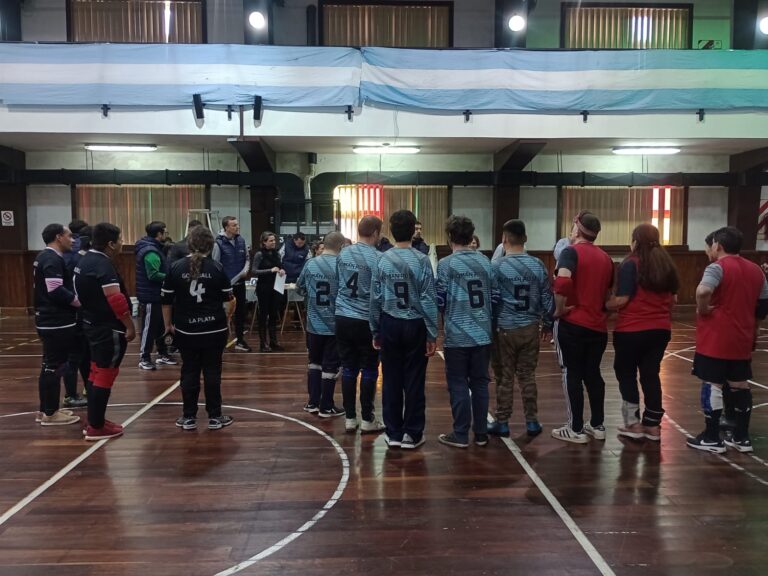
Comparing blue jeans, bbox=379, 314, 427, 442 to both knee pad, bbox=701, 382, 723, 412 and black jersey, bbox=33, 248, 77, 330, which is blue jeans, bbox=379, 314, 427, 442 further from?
black jersey, bbox=33, 248, 77, 330

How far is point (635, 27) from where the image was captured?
1196 cm

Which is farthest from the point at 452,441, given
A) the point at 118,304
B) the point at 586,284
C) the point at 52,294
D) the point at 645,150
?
the point at 645,150

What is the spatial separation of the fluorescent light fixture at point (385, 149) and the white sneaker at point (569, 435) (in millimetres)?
7930

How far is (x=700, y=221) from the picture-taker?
12.9m

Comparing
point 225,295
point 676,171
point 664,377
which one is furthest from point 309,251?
point 676,171

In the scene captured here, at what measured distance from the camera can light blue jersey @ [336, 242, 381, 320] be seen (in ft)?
14.6

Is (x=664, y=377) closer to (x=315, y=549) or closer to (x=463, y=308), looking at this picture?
(x=463, y=308)

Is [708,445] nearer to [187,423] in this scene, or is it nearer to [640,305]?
[640,305]

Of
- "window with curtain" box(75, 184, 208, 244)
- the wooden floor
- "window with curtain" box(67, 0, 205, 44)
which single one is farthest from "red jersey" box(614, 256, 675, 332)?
"window with curtain" box(67, 0, 205, 44)

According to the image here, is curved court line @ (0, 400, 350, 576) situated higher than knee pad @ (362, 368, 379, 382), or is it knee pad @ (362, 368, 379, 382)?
knee pad @ (362, 368, 379, 382)

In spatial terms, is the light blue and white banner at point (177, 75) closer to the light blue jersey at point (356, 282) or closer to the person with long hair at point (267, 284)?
the person with long hair at point (267, 284)

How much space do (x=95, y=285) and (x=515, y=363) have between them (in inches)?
122

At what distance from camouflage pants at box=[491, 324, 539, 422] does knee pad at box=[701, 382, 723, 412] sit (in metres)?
1.14

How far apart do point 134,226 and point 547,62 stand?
8522mm
